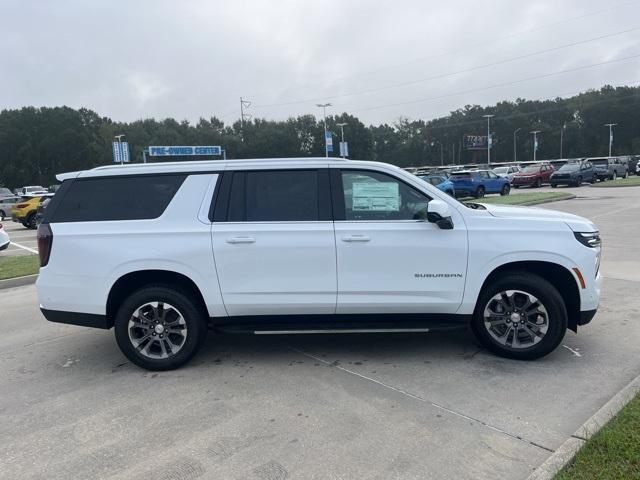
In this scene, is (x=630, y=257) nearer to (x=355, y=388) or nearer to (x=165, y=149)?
(x=355, y=388)

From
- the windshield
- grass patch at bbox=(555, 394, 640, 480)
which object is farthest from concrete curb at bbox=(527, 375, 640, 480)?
the windshield

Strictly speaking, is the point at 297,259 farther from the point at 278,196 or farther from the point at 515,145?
the point at 515,145

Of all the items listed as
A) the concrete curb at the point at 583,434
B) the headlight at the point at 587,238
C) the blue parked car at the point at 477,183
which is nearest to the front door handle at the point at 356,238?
the headlight at the point at 587,238

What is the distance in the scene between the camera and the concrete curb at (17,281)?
894 centimetres

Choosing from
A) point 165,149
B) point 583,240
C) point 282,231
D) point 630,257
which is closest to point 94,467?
point 282,231

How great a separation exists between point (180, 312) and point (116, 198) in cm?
122

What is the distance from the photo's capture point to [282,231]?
14.7 ft

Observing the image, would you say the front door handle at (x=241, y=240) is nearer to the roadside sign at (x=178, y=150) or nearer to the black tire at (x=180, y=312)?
the black tire at (x=180, y=312)

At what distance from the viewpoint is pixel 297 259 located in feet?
14.6

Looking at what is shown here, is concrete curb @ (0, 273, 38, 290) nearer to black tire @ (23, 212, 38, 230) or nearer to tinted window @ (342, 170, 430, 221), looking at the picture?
tinted window @ (342, 170, 430, 221)

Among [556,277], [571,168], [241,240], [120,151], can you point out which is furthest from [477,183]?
[120,151]

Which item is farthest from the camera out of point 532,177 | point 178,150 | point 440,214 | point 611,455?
point 178,150

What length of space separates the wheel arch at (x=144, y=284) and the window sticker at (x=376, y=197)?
1665mm

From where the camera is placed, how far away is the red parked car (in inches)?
1330
